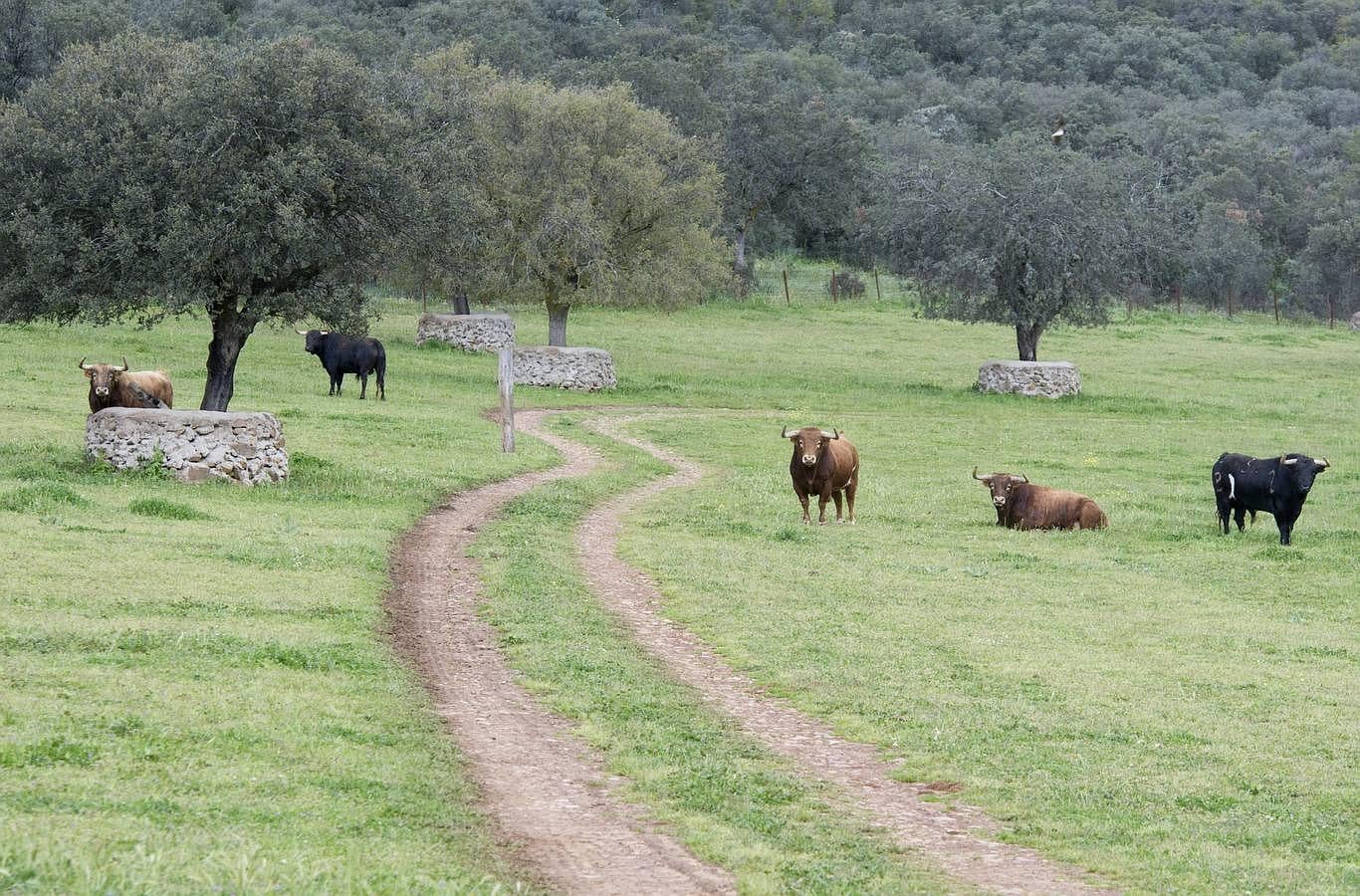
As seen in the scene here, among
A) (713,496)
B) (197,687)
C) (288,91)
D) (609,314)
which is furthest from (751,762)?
(609,314)

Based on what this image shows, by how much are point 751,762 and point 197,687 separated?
4.06 m

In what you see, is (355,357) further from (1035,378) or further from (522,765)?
(522,765)

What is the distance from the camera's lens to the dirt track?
28.9 feet

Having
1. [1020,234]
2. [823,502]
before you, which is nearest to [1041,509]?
[823,502]

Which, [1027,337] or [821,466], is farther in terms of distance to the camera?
[1027,337]

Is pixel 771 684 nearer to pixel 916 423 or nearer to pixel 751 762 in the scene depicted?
pixel 751 762

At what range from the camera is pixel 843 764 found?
37.5 ft

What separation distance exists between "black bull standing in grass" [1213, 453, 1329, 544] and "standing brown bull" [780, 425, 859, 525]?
19.1ft

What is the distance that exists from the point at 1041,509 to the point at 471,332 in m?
29.3

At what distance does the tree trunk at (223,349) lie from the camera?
85.4ft

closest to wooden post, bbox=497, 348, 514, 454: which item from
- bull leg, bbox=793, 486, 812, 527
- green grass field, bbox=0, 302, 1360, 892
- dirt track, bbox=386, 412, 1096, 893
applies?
green grass field, bbox=0, 302, 1360, 892

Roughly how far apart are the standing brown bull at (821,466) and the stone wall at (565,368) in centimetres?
2000

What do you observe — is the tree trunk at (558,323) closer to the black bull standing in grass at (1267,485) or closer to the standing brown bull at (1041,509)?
the standing brown bull at (1041,509)

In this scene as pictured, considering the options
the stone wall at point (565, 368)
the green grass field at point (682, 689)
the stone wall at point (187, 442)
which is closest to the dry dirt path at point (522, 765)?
the green grass field at point (682, 689)
